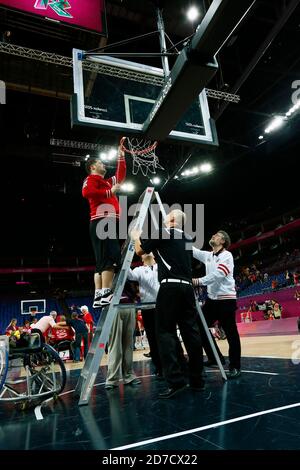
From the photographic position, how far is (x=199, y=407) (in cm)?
272

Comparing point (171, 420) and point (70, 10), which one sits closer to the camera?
point (171, 420)

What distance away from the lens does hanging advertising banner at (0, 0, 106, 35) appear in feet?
17.5

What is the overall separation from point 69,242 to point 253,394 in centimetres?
2452

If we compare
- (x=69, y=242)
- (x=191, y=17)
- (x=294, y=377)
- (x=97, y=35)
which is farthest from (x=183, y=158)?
(x=69, y=242)

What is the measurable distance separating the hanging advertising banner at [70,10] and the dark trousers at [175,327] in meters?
5.02

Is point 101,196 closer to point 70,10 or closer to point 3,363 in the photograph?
point 3,363

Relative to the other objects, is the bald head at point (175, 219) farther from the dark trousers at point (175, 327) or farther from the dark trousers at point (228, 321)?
the dark trousers at point (228, 321)

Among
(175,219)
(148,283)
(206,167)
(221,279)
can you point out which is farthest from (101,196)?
(206,167)

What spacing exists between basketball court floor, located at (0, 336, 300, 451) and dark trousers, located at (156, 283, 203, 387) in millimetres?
262

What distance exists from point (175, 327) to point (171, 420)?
1.08 m

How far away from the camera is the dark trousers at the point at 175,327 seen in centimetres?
328

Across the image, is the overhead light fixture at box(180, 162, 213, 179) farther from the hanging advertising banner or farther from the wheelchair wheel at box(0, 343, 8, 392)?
the wheelchair wheel at box(0, 343, 8, 392)

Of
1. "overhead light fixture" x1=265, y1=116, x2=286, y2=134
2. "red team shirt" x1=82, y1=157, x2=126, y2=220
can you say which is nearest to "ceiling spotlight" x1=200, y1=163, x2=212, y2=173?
"overhead light fixture" x1=265, y1=116, x2=286, y2=134

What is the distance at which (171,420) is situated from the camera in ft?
7.97
